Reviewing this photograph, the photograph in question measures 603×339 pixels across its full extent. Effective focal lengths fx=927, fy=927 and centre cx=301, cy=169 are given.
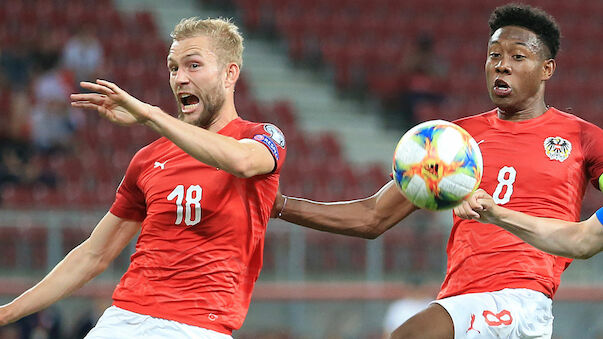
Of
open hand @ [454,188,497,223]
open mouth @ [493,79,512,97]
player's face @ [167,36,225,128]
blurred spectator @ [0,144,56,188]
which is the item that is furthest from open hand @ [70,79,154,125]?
blurred spectator @ [0,144,56,188]

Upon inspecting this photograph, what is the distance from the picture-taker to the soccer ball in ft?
13.0

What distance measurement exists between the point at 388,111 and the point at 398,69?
759mm

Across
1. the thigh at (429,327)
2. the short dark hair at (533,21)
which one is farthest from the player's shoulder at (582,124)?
the thigh at (429,327)

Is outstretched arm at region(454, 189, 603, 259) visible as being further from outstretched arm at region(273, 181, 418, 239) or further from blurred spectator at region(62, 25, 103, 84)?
blurred spectator at region(62, 25, 103, 84)

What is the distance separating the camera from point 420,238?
32.4 feet

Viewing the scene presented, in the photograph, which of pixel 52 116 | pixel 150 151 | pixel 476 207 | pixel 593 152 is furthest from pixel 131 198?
pixel 52 116

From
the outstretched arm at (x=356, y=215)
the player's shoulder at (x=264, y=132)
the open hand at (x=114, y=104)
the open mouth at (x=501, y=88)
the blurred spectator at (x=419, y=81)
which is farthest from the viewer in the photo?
the blurred spectator at (x=419, y=81)

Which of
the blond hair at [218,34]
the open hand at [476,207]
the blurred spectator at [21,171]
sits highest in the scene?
the blond hair at [218,34]

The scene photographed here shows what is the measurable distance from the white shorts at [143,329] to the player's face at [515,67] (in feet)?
6.19

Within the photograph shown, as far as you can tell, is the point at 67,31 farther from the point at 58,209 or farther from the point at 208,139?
the point at 208,139

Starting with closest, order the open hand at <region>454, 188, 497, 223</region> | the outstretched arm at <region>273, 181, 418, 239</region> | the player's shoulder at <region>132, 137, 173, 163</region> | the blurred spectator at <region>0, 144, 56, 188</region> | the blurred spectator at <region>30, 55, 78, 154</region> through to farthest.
→ the open hand at <region>454, 188, 497, 223</region> → the player's shoulder at <region>132, 137, 173, 163</region> → the outstretched arm at <region>273, 181, 418, 239</region> → the blurred spectator at <region>0, 144, 56, 188</region> → the blurred spectator at <region>30, 55, 78, 154</region>

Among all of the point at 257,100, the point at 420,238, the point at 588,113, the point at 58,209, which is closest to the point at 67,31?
the point at 257,100

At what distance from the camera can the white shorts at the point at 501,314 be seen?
14.4 feet

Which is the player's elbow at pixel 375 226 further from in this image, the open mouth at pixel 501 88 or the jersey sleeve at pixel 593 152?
the jersey sleeve at pixel 593 152
